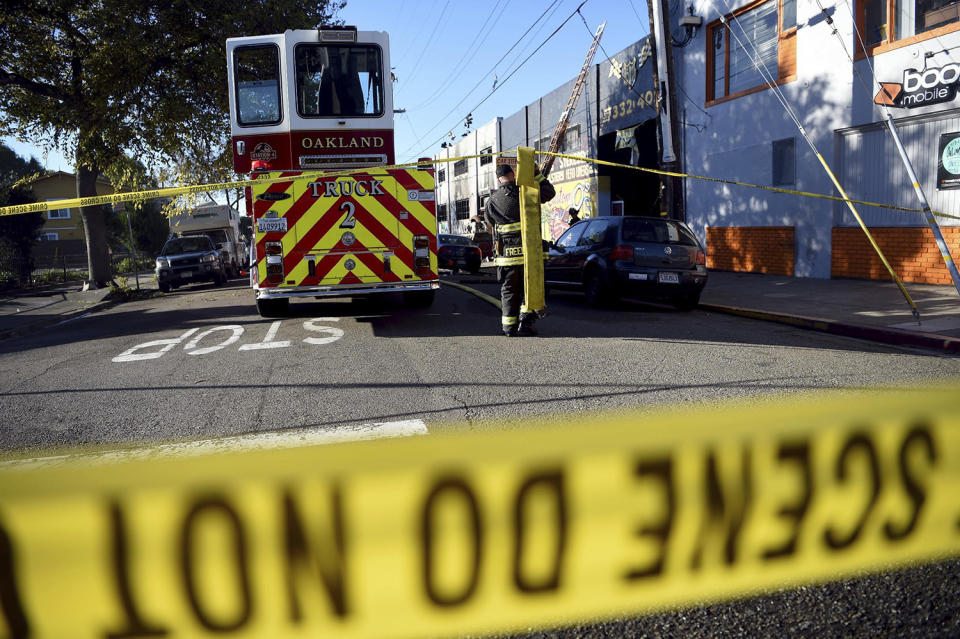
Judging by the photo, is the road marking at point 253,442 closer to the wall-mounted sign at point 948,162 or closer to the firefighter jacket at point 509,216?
the firefighter jacket at point 509,216

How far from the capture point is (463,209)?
46.6 m

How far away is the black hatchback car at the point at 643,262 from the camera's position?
10.7 metres

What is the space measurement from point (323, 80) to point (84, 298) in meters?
12.6

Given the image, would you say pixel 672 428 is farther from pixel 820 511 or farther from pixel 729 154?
pixel 729 154

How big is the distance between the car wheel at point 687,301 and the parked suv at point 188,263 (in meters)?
16.1

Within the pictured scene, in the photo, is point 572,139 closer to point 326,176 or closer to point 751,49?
point 751,49

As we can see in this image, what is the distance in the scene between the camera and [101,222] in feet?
73.6

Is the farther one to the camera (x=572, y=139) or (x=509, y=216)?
(x=572, y=139)

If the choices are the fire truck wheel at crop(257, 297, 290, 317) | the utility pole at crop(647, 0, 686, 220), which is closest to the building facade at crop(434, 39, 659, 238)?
the utility pole at crop(647, 0, 686, 220)

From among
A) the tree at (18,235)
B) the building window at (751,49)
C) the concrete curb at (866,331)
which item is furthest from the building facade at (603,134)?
the tree at (18,235)

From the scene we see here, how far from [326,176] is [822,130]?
419 inches

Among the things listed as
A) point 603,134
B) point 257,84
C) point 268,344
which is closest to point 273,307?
point 268,344

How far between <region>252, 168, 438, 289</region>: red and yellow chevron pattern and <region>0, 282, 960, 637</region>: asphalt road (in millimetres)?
725

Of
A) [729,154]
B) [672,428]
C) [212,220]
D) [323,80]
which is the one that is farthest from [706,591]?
[212,220]
